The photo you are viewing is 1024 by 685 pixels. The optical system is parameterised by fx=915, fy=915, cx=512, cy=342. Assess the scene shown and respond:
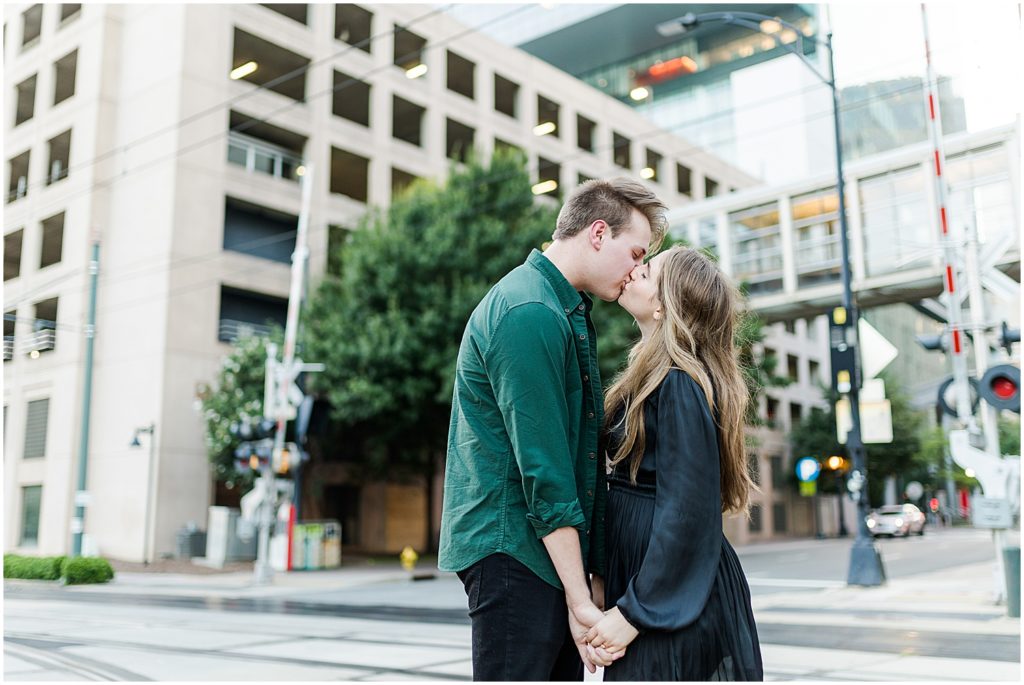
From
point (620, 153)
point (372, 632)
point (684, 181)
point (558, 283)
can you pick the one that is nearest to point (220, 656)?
point (372, 632)

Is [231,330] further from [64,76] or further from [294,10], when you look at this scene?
[294,10]

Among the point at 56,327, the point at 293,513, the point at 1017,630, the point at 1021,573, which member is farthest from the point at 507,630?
the point at 56,327

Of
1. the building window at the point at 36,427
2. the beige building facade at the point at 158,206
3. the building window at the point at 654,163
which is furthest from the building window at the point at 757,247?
the building window at the point at 36,427

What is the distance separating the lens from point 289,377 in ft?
67.8

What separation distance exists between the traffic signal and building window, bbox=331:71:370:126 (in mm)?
26222

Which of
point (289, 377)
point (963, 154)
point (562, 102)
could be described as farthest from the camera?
point (562, 102)

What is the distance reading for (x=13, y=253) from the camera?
107 ft

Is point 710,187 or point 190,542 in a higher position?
point 710,187

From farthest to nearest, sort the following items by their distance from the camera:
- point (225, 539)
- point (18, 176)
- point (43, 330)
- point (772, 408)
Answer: point (772, 408) < point (18, 176) < point (43, 330) < point (225, 539)

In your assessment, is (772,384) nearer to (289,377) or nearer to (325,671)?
(289,377)

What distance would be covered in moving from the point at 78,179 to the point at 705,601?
3107 centimetres

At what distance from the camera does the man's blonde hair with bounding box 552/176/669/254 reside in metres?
2.70

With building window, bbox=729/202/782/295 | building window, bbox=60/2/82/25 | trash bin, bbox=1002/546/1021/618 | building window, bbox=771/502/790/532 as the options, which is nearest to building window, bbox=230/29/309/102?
building window, bbox=60/2/82/25

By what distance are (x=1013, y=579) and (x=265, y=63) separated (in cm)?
2856
